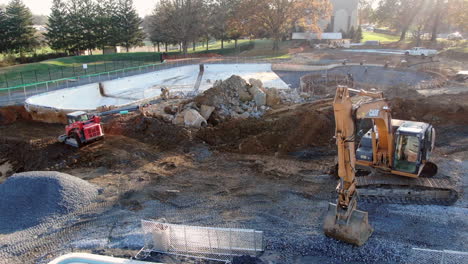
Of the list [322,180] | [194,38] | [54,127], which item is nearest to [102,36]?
[194,38]

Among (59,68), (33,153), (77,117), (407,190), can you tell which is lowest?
(33,153)

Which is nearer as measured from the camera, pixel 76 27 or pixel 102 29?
pixel 76 27

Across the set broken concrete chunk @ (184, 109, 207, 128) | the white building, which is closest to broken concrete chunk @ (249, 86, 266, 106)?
broken concrete chunk @ (184, 109, 207, 128)

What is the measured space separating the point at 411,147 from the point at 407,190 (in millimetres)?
1341

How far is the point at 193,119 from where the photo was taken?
19188 millimetres

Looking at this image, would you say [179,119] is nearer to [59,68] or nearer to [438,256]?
[438,256]

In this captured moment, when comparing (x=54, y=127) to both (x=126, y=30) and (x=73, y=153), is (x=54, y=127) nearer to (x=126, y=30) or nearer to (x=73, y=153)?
(x=73, y=153)

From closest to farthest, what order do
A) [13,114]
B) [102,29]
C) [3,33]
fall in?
[13,114], [3,33], [102,29]

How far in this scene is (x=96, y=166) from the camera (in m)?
15.3

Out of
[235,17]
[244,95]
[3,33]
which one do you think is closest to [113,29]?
[3,33]

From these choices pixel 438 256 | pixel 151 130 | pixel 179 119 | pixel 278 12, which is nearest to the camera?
pixel 438 256

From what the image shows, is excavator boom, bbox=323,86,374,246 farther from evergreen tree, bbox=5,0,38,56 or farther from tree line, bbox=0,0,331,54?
evergreen tree, bbox=5,0,38,56

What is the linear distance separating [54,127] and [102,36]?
36706 mm

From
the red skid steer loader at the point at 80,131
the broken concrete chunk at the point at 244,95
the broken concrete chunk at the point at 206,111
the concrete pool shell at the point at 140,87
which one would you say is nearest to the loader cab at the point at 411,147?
the broken concrete chunk at the point at 206,111
